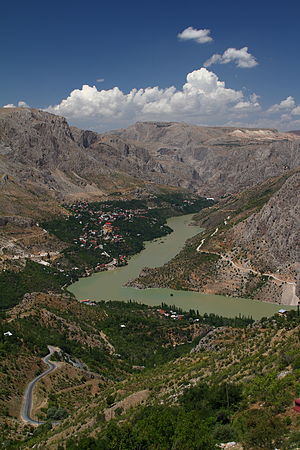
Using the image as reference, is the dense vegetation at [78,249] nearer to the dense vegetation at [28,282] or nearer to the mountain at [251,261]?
the dense vegetation at [28,282]

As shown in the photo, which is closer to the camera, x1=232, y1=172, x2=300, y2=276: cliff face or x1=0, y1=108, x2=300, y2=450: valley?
x1=0, y1=108, x2=300, y2=450: valley

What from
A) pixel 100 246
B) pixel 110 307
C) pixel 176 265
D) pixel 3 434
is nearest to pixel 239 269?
pixel 176 265

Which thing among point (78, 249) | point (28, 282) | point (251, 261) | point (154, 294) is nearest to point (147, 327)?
point (154, 294)

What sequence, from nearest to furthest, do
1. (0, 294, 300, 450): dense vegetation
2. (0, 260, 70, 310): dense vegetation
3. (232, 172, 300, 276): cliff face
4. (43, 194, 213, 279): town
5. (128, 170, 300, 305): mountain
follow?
(0, 294, 300, 450): dense vegetation → (0, 260, 70, 310): dense vegetation → (128, 170, 300, 305): mountain → (232, 172, 300, 276): cliff face → (43, 194, 213, 279): town

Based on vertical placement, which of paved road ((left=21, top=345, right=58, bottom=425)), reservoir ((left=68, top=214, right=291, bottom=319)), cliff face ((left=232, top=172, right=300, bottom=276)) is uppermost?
cliff face ((left=232, top=172, right=300, bottom=276))

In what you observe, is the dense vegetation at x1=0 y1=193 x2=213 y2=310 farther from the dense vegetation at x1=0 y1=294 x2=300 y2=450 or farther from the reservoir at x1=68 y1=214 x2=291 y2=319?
the dense vegetation at x1=0 y1=294 x2=300 y2=450

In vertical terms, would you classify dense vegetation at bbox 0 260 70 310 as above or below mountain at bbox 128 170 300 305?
below

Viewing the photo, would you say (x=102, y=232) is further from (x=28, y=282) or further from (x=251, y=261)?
(x=251, y=261)

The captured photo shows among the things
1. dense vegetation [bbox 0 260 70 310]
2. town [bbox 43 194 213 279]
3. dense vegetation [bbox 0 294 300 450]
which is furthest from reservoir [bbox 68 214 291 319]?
dense vegetation [bbox 0 294 300 450]

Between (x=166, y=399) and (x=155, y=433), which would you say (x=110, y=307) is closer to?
(x=166, y=399)

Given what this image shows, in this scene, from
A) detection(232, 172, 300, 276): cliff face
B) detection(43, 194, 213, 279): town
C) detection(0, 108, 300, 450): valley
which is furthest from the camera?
detection(43, 194, 213, 279): town
